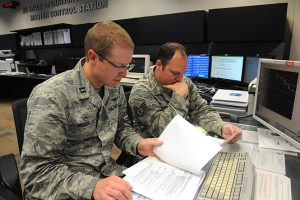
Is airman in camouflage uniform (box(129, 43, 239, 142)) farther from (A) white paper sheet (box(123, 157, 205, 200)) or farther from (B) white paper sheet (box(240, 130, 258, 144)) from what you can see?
(A) white paper sheet (box(123, 157, 205, 200))

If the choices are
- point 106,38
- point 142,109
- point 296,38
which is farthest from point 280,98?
point 296,38

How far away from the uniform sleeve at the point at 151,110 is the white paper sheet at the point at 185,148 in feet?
0.97

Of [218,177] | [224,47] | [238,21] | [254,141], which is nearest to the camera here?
[218,177]

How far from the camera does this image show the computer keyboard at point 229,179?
71cm

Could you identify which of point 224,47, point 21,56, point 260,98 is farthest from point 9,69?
point 260,98

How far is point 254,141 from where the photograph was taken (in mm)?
1190

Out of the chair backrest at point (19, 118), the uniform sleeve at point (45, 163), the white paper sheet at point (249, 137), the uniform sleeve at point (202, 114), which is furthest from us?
the uniform sleeve at point (202, 114)

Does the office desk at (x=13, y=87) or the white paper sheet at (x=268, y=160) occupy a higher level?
the white paper sheet at (x=268, y=160)

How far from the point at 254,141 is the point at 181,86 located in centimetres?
47

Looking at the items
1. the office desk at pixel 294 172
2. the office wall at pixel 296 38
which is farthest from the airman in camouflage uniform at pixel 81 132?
the office wall at pixel 296 38

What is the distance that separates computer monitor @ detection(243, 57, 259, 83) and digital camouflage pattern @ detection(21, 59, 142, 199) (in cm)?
198

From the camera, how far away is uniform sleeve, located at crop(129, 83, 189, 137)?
4.20 feet

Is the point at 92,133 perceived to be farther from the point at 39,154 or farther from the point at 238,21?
the point at 238,21

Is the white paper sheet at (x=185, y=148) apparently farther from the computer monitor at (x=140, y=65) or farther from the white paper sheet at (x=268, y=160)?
the computer monitor at (x=140, y=65)
